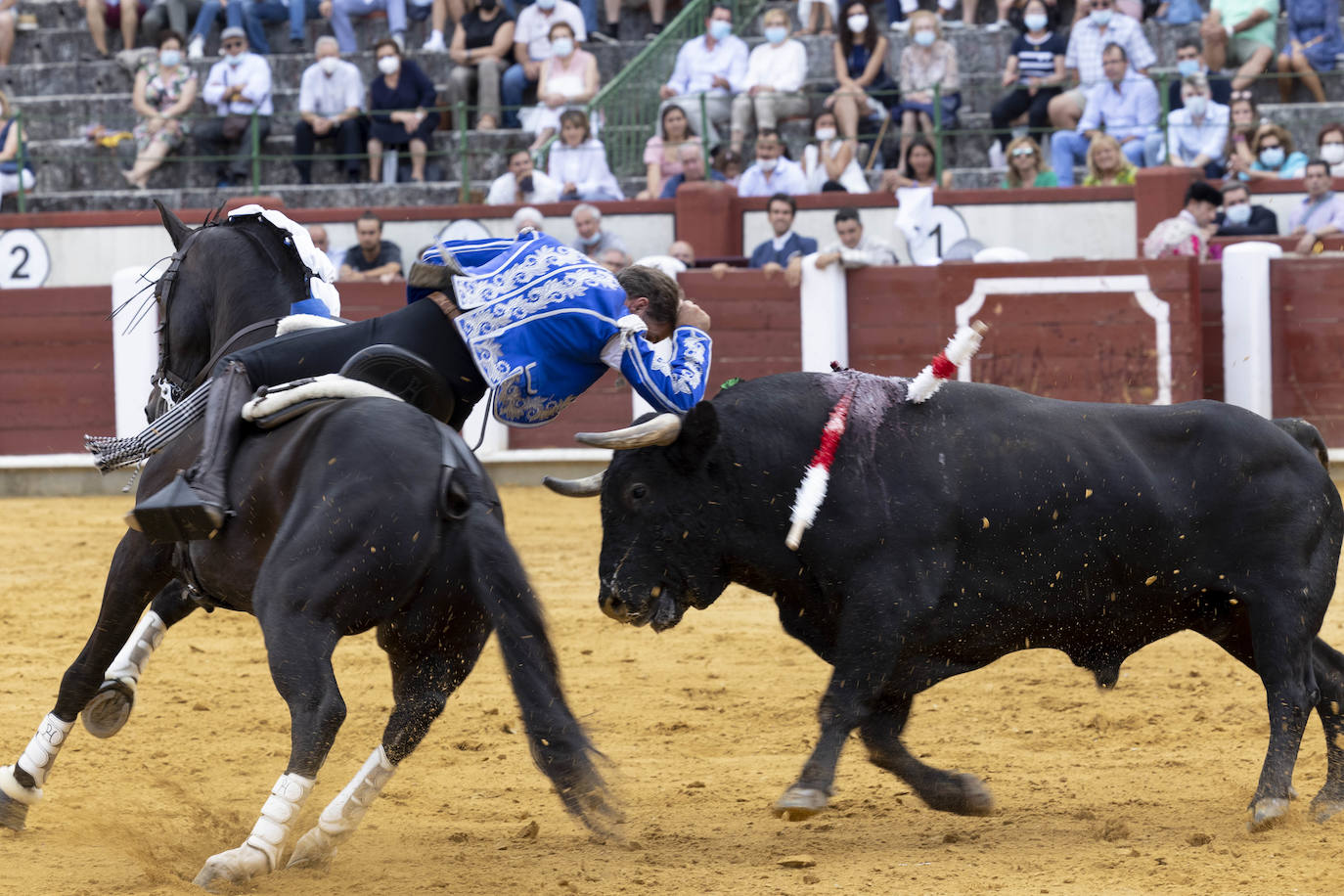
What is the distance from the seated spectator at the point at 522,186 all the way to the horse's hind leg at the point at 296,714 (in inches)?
334

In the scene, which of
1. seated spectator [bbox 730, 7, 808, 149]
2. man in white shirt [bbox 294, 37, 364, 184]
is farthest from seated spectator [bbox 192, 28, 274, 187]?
seated spectator [bbox 730, 7, 808, 149]

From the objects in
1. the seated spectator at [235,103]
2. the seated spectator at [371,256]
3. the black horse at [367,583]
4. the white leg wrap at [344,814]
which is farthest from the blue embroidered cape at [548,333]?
the seated spectator at [235,103]

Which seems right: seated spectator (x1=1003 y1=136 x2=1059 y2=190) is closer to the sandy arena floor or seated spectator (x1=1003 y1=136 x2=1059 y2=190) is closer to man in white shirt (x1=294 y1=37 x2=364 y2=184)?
man in white shirt (x1=294 y1=37 x2=364 y2=184)

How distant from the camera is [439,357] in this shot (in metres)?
3.74

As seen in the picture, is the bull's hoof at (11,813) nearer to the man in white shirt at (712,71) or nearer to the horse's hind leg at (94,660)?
the horse's hind leg at (94,660)

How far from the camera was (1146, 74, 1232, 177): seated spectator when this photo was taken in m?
10.5

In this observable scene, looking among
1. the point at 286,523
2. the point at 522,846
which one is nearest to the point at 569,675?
the point at 522,846

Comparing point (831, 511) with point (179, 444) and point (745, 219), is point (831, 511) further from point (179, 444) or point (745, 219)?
point (745, 219)

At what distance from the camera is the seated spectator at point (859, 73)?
11.4 meters

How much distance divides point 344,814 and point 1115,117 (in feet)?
28.4

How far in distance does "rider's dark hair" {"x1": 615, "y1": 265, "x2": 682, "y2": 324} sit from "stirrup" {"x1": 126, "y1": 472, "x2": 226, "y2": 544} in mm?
1056

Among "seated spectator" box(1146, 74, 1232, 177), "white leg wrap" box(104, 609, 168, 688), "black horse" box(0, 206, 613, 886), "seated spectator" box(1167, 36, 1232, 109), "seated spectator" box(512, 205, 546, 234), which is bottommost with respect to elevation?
"white leg wrap" box(104, 609, 168, 688)

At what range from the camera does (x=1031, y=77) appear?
11453mm

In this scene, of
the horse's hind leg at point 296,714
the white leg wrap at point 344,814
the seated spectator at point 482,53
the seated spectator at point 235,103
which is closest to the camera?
the horse's hind leg at point 296,714
